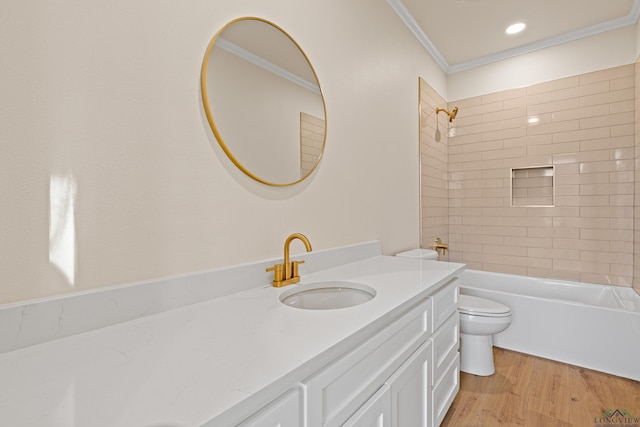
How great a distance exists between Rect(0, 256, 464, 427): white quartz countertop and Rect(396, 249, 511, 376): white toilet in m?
1.36

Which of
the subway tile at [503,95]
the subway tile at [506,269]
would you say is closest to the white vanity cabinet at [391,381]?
the subway tile at [506,269]

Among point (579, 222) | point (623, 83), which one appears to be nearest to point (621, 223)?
point (579, 222)

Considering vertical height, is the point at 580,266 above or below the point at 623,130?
below

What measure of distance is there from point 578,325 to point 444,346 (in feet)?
4.83

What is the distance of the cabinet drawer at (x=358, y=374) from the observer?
0.68 m

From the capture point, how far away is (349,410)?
2.58 ft

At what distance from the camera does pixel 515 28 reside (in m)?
2.62

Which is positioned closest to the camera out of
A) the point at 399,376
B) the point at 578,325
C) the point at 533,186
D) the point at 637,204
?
the point at 399,376

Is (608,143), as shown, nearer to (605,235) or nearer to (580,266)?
(605,235)

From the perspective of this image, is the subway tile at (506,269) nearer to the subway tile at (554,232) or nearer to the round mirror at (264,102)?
the subway tile at (554,232)

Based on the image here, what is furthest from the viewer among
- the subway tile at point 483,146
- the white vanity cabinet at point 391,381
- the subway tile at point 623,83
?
the subway tile at point 483,146

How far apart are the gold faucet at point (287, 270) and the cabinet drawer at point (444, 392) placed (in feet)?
2.68

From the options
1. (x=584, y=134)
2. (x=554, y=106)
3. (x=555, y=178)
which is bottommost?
(x=555, y=178)

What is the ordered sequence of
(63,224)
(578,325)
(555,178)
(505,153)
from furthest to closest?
(505,153), (555,178), (578,325), (63,224)
